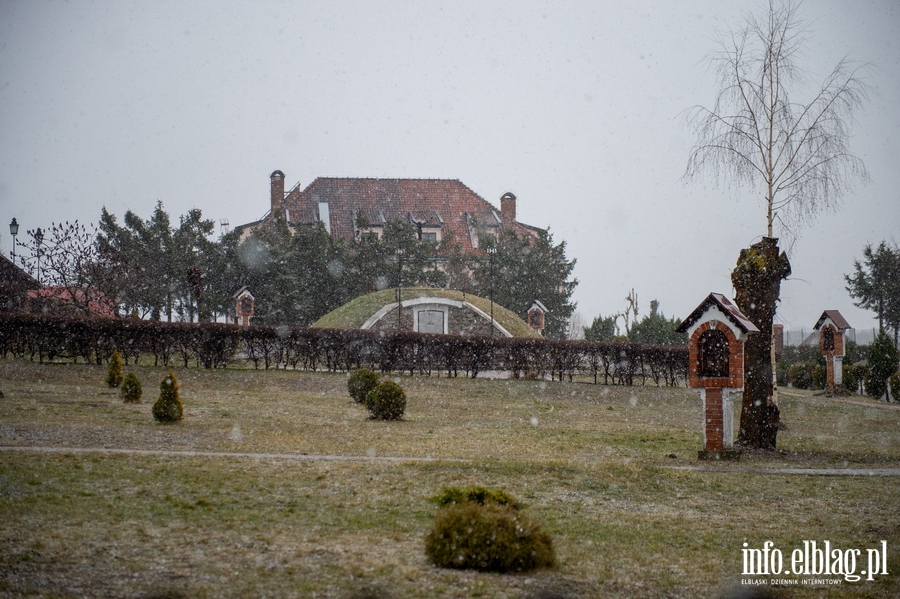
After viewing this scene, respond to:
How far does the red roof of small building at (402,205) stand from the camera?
2279 inches

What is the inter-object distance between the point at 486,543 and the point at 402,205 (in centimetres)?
5441

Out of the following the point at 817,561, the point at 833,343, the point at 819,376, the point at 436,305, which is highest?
the point at 436,305

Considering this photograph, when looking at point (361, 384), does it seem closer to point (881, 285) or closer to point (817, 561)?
point (817, 561)

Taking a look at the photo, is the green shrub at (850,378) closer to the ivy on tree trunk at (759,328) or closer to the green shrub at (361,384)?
the ivy on tree trunk at (759,328)

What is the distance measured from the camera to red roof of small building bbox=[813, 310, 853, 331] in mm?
30875

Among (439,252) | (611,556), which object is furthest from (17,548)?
(439,252)

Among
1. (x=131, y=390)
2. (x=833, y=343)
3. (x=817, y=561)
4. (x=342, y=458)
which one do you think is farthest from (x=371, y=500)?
(x=833, y=343)

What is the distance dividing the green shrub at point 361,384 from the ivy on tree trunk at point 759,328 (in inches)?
350

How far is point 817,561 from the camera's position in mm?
7621

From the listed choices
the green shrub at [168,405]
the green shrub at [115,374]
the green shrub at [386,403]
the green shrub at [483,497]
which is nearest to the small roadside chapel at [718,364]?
the green shrub at [386,403]

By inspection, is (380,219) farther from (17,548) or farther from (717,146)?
(17,548)

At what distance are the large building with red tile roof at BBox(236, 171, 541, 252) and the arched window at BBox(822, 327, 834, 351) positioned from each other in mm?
28133

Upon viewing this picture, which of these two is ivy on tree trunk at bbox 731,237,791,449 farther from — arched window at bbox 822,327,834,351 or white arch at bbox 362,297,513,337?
white arch at bbox 362,297,513,337

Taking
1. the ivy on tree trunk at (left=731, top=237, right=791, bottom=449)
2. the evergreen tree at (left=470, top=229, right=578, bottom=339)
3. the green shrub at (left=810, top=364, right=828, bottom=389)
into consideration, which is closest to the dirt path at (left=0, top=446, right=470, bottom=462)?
the ivy on tree trunk at (left=731, top=237, right=791, bottom=449)
